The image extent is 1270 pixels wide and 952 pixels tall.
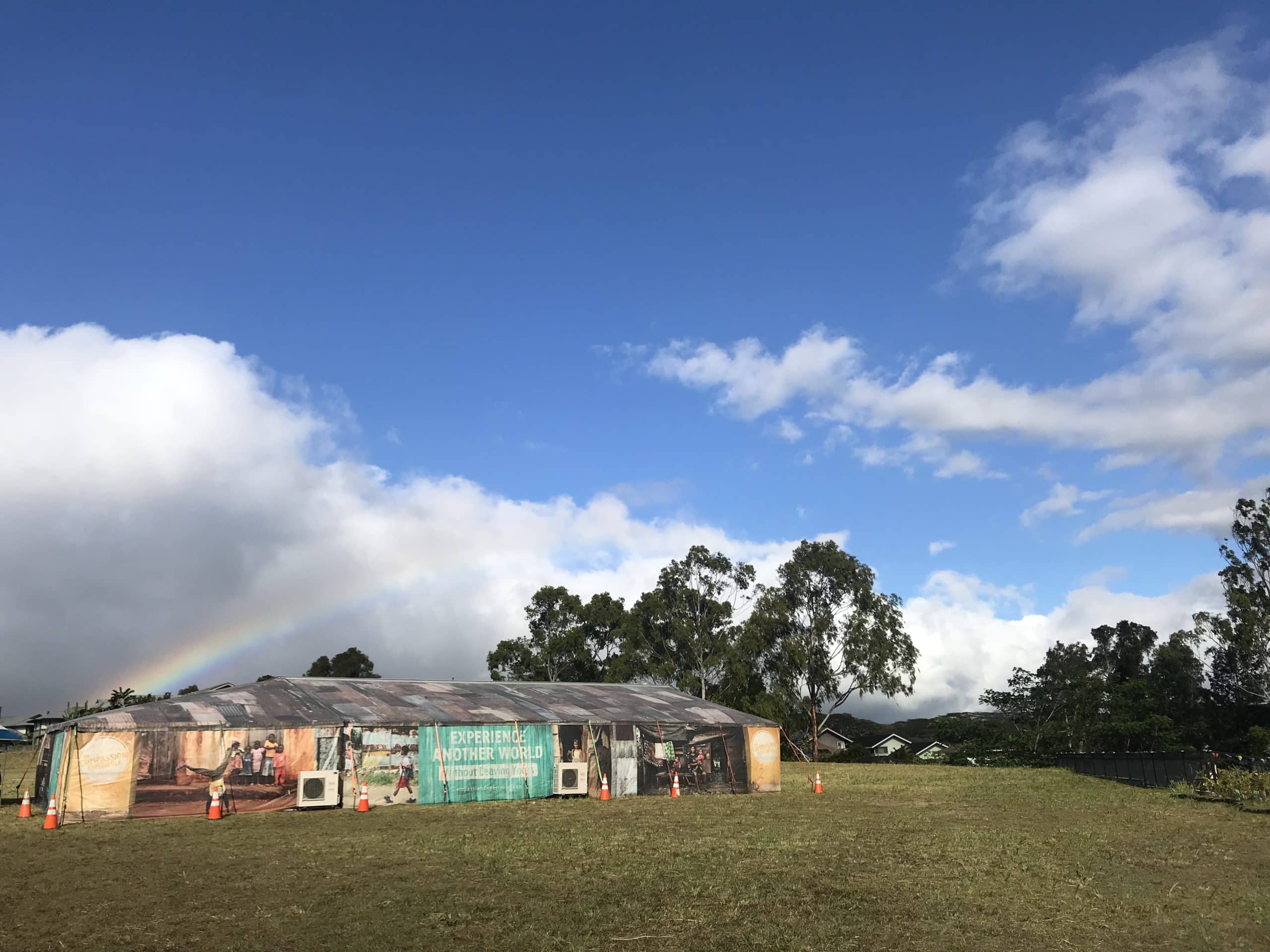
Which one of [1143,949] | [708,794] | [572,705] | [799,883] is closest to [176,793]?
[572,705]

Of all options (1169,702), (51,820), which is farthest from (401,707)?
(1169,702)

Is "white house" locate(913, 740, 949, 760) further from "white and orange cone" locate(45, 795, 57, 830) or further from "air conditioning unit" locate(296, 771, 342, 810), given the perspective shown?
"white and orange cone" locate(45, 795, 57, 830)

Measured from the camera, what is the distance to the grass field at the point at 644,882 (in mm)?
10547

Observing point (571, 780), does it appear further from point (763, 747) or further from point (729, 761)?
point (763, 747)

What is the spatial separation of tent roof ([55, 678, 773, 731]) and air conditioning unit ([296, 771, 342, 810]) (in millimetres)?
1662

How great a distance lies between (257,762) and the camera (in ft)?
89.7

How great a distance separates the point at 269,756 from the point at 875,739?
12732 centimetres

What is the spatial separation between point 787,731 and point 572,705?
1658 inches

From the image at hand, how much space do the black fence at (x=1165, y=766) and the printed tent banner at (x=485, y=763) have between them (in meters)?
23.6

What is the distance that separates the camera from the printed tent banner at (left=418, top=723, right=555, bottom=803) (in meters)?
29.8

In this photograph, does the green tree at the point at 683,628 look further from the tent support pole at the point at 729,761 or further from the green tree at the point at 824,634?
the tent support pole at the point at 729,761

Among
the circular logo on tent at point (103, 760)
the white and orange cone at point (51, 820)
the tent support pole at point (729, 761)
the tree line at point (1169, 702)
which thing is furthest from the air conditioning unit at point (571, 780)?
the tree line at point (1169, 702)

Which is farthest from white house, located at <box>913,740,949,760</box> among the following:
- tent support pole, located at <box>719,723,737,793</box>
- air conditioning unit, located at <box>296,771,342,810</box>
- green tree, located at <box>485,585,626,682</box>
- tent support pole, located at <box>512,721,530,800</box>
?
air conditioning unit, located at <box>296,771,342,810</box>

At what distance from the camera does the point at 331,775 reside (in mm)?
27781
